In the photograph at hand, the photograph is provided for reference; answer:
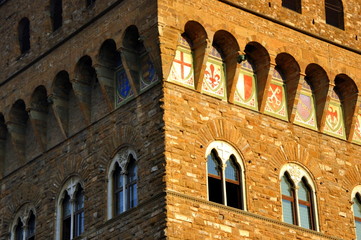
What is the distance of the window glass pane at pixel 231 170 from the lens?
3247 cm

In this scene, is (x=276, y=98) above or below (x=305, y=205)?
above

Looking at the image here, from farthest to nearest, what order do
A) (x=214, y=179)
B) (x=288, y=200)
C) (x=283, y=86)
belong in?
(x=283, y=86) < (x=288, y=200) < (x=214, y=179)

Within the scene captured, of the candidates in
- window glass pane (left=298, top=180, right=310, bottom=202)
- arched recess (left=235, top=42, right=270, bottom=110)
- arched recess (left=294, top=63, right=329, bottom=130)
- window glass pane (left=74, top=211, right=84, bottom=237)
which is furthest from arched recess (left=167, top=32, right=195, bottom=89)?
window glass pane (left=74, top=211, right=84, bottom=237)

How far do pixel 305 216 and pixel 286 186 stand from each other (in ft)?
2.90

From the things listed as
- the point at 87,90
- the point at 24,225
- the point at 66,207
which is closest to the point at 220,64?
the point at 87,90

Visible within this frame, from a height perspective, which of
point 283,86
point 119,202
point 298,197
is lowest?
point 119,202

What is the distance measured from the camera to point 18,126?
121 ft

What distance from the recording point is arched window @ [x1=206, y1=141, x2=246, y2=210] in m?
32.0

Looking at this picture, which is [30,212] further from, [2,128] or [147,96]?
[147,96]

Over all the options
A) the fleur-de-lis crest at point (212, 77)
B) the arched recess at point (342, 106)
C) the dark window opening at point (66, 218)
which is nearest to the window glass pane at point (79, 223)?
the dark window opening at point (66, 218)

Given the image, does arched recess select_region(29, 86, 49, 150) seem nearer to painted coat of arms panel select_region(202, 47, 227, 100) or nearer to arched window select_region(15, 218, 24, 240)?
arched window select_region(15, 218, 24, 240)

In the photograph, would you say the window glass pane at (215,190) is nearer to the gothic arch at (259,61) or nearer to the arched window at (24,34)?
the gothic arch at (259,61)

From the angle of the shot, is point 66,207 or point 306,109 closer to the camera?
point 66,207

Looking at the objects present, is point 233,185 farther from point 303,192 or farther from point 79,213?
point 79,213
